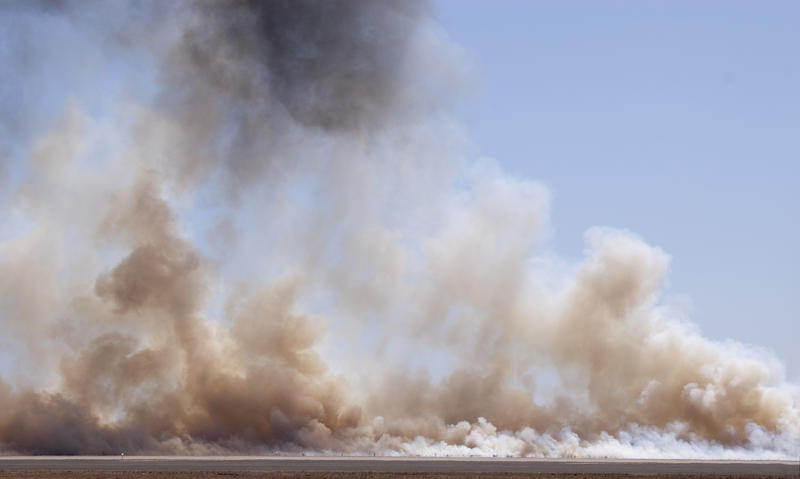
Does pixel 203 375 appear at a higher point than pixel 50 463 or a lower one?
higher

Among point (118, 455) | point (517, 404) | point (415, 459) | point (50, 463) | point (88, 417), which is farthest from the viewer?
point (517, 404)

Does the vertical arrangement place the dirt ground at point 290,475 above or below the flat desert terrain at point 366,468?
below

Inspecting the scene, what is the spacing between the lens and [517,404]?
141 meters

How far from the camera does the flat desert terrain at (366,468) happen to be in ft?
318

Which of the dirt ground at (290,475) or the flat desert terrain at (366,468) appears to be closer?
the dirt ground at (290,475)

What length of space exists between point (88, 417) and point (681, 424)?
59.7 metres

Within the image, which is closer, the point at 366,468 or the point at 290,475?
the point at 290,475

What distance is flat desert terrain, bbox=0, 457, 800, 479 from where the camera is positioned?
3812 inches

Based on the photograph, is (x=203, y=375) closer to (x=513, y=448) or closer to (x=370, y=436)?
(x=370, y=436)

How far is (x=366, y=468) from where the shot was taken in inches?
4011

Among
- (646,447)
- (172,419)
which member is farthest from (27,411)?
(646,447)

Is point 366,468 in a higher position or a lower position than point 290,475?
higher

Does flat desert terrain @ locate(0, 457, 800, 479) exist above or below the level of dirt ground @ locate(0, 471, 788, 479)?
above

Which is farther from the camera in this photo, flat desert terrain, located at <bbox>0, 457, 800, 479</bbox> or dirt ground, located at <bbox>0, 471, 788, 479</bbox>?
flat desert terrain, located at <bbox>0, 457, 800, 479</bbox>
